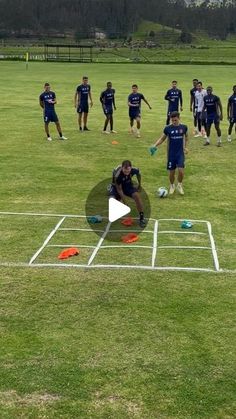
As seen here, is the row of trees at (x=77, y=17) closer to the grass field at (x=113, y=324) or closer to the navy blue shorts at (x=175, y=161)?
the navy blue shorts at (x=175, y=161)

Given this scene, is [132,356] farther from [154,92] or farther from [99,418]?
[154,92]

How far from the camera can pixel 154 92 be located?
4372cm

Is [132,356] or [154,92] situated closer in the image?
[132,356]

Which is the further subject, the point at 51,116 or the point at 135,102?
the point at 135,102

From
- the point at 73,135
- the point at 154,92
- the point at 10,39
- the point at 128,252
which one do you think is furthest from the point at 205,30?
the point at 128,252

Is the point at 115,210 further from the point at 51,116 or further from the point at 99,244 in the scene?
the point at 51,116

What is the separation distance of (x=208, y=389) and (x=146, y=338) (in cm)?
145

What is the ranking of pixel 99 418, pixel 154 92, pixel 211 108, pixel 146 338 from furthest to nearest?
1. pixel 154 92
2. pixel 211 108
3. pixel 146 338
4. pixel 99 418

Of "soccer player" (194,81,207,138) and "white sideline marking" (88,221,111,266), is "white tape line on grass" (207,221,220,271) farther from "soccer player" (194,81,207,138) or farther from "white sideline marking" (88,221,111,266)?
"soccer player" (194,81,207,138)

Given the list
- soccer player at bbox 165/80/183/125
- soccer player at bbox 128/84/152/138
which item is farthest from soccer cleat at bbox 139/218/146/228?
soccer player at bbox 165/80/183/125

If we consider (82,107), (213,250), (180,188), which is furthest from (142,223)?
(82,107)
